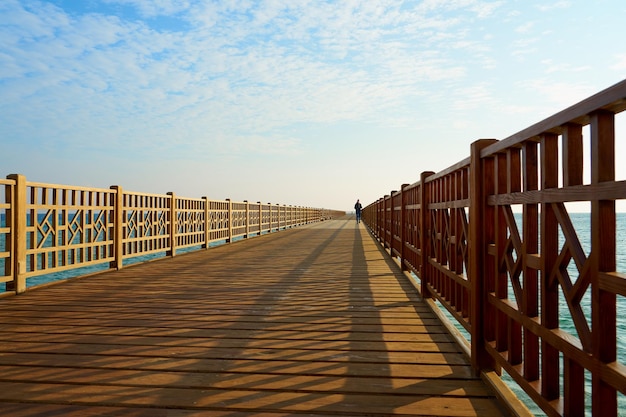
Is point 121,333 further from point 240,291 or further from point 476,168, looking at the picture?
point 476,168

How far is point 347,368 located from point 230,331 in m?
1.25

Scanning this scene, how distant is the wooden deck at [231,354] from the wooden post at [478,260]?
161mm

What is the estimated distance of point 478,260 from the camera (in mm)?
2783

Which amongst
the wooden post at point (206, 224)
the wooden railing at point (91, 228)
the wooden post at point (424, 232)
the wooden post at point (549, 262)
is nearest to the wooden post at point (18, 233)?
the wooden railing at point (91, 228)

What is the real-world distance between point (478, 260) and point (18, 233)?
5487 millimetres

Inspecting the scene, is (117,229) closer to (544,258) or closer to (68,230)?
(68,230)

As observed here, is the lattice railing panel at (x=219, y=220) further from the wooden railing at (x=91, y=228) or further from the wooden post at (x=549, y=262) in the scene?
the wooden post at (x=549, y=262)

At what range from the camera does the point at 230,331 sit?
3.69 meters

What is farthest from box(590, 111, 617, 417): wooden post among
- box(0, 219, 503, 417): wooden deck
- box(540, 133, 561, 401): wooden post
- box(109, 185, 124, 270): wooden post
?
box(109, 185, 124, 270): wooden post

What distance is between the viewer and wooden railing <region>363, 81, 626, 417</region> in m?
1.49

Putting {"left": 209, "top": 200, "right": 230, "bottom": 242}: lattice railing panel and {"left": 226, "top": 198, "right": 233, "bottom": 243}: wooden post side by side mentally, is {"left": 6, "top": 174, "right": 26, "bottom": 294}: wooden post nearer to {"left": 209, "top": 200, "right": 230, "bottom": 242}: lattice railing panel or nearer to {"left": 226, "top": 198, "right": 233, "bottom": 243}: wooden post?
{"left": 209, "top": 200, "right": 230, "bottom": 242}: lattice railing panel

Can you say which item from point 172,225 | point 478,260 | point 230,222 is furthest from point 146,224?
point 478,260

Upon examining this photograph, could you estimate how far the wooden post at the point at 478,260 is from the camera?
272 cm

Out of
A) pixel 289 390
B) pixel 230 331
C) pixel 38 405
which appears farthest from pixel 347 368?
pixel 38 405
